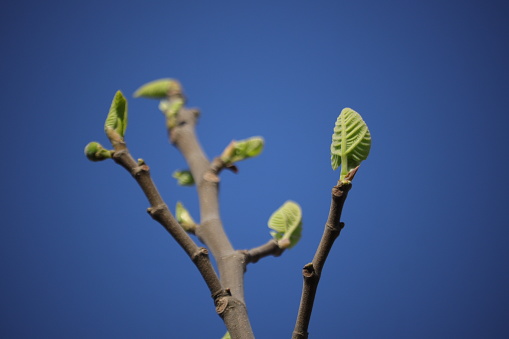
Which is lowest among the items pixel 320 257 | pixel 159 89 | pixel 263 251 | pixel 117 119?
pixel 320 257

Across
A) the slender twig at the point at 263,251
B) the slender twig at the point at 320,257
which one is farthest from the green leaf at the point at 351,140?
the slender twig at the point at 263,251

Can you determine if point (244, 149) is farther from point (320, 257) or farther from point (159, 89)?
point (320, 257)

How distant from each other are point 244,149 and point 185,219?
7.1 inches

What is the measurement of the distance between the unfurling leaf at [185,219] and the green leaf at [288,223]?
0.14 m

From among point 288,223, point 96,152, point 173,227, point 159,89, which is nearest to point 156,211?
point 173,227

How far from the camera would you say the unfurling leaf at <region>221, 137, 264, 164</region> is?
2.85 ft

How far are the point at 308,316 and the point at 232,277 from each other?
0.20 meters

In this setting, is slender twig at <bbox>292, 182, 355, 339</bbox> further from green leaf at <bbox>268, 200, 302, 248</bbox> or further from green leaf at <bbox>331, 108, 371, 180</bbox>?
green leaf at <bbox>268, 200, 302, 248</bbox>

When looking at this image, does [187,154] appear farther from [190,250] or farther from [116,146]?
[190,250]

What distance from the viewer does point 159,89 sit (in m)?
1.03

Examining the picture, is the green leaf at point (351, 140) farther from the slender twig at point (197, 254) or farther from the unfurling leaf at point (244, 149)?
the unfurling leaf at point (244, 149)


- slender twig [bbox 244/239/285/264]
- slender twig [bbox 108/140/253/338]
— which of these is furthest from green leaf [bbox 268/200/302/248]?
slender twig [bbox 108/140/253/338]

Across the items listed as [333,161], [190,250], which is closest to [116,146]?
[190,250]

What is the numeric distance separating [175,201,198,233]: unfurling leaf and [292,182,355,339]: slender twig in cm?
35
